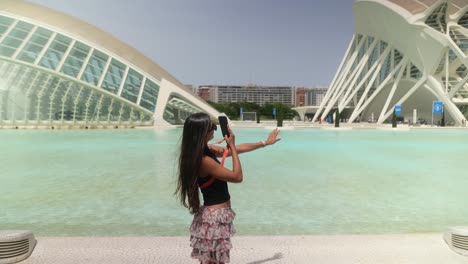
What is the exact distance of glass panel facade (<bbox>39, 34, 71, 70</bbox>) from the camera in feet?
106

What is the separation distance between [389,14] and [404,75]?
8.99 metres

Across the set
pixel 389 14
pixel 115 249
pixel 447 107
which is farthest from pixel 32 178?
pixel 389 14

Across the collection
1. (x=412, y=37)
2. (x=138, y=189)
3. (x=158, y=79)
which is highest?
(x=412, y=37)

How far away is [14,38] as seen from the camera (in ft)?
106

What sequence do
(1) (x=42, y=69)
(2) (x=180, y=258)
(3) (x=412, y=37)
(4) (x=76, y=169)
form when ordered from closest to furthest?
(2) (x=180, y=258) < (4) (x=76, y=169) < (1) (x=42, y=69) < (3) (x=412, y=37)

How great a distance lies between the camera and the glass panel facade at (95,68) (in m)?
33.5

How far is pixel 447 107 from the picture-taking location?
52.0 meters

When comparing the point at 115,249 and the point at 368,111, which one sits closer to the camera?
the point at 115,249

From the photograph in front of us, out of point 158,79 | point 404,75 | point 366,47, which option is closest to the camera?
point 158,79

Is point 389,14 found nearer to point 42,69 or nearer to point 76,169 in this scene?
point 42,69

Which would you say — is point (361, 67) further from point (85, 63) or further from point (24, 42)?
point (24, 42)

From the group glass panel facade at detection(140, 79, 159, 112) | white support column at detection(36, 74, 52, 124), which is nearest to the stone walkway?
white support column at detection(36, 74, 52, 124)

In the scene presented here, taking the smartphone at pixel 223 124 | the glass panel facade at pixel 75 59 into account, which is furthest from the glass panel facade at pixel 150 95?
the smartphone at pixel 223 124

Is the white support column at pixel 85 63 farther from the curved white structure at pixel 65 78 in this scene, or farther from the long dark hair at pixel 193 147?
the long dark hair at pixel 193 147
